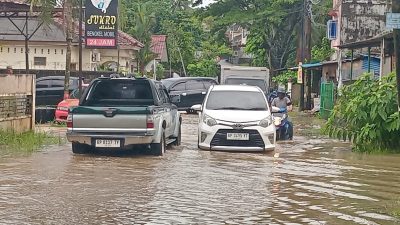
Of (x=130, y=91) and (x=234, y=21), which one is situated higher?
(x=234, y=21)

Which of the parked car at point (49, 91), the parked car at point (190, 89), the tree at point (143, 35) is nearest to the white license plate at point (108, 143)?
the parked car at point (49, 91)

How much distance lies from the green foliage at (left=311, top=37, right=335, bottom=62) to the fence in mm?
13857

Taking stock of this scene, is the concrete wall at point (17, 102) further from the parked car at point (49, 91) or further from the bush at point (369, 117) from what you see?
the parked car at point (49, 91)

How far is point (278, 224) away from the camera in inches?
335

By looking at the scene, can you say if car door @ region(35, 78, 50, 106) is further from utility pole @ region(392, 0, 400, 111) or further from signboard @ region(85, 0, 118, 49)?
utility pole @ region(392, 0, 400, 111)

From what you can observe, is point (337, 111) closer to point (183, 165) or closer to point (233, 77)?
point (183, 165)

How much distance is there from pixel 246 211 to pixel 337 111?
8.89m

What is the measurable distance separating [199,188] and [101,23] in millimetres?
22169

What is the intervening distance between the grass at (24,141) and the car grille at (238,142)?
3.99 m

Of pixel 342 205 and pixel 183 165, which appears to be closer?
pixel 342 205

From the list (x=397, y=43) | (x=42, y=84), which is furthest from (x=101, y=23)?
(x=397, y=43)

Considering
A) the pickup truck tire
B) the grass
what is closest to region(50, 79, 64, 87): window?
the grass

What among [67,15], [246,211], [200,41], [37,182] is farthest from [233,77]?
[200,41]

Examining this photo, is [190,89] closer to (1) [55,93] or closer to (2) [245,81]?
(2) [245,81]
